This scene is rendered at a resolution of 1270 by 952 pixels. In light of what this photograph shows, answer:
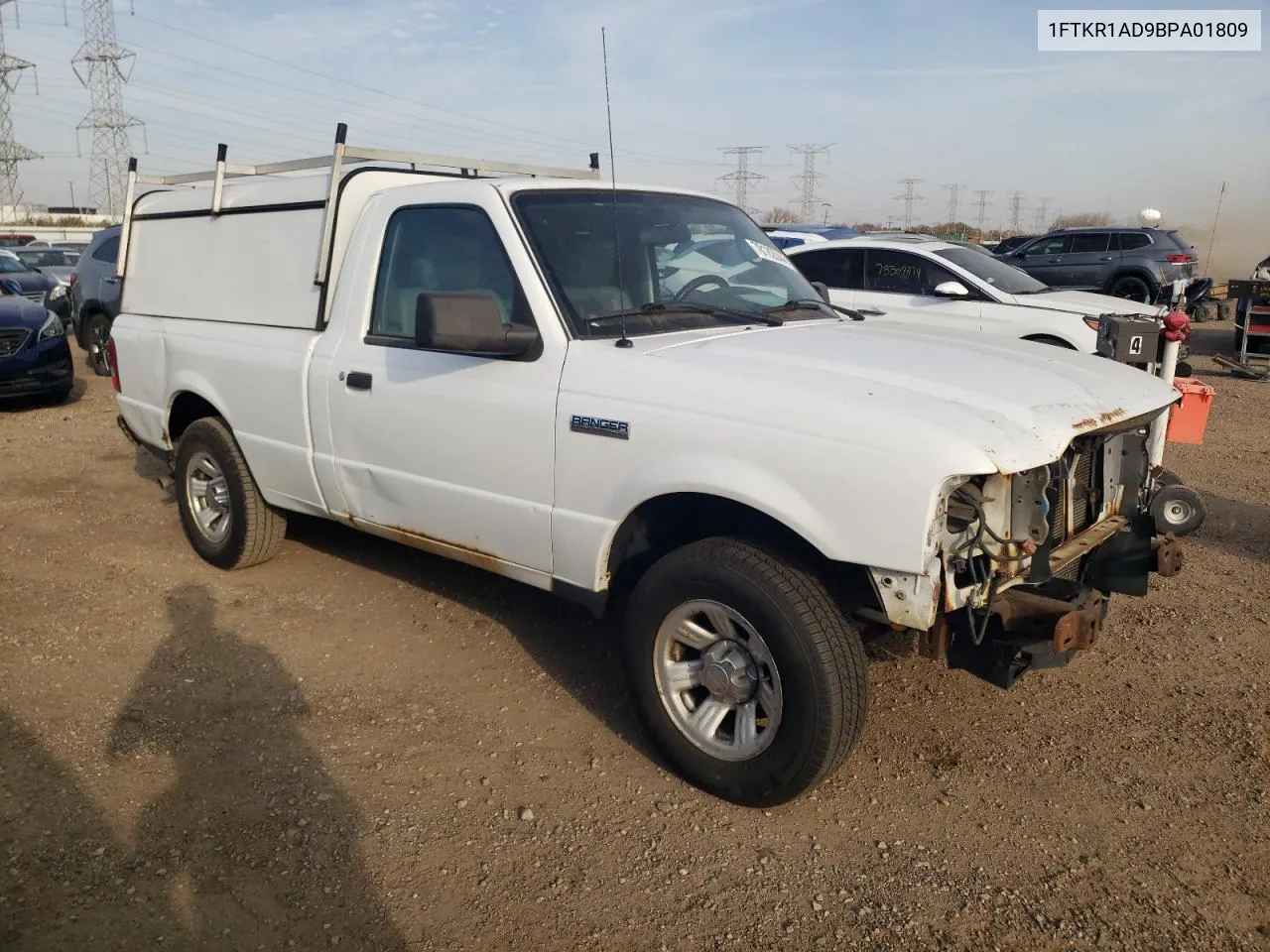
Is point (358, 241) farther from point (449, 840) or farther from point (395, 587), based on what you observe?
point (449, 840)

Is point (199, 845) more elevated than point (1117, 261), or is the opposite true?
point (1117, 261)

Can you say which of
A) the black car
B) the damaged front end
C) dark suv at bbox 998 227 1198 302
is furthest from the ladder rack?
dark suv at bbox 998 227 1198 302

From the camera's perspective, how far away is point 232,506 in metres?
5.37

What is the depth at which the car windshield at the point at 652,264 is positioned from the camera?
3777mm

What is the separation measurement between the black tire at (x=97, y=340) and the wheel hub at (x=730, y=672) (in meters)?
11.9

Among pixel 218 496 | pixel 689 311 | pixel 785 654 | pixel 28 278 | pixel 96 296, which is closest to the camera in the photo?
pixel 785 654

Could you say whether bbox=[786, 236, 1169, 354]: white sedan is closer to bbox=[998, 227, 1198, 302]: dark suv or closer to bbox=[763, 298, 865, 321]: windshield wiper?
bbox=[763, 298, 865, 321]: windshield wiper

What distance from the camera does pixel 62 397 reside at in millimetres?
11133

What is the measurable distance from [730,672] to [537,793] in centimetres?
82

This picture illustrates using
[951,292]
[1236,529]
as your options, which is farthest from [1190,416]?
[951,292]

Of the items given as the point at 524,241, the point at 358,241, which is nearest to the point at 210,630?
the point at 358,241

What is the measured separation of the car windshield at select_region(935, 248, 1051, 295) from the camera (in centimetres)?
989

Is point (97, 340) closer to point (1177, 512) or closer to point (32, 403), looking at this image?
point (32, 403)

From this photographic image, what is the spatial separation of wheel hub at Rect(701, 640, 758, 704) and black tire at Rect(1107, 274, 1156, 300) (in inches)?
720
